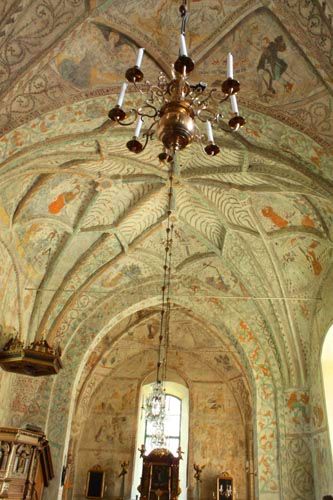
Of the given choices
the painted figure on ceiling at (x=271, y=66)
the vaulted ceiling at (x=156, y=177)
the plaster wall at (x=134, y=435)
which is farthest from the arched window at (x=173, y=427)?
the painted figure on ceiling at (x=271, y=66)

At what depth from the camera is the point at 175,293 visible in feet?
49.5

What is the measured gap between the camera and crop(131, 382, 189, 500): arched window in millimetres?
18266

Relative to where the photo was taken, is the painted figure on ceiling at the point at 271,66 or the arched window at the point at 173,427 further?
→ the arched window at the point at 173,427

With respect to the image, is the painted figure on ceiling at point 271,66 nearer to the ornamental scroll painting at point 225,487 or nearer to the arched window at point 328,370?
the arched window at point 328,370

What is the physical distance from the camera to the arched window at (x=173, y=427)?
18.3 meters

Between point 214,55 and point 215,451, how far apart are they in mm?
15355

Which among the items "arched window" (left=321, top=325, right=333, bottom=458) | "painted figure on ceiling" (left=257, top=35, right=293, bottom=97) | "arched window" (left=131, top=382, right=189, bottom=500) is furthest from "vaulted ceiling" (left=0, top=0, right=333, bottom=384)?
"arched window" (left=131, top=382, right=189, bottom=500)

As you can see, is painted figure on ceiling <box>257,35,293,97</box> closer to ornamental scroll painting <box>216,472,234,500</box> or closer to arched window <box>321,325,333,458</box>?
arched window <box>321,325,333,458</box>

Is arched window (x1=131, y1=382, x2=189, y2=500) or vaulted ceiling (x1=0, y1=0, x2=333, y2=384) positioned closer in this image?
vaulted ceiling (x1=0, y1=0, x2=333, y2=384)

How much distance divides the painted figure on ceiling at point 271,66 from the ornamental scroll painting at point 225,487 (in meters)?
14.8

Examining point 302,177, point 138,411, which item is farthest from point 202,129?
point 138,411

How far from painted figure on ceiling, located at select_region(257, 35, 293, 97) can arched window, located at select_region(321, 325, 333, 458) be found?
6.22m

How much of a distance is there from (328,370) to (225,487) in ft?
27.0

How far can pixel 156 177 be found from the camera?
37.8ft
